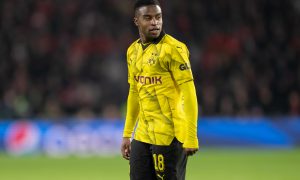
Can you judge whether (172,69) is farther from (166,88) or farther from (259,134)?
(259,134)

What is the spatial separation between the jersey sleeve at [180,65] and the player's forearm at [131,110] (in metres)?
0.64

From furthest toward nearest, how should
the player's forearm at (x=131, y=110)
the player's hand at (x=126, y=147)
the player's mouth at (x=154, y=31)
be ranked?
1. the player's hand at (x=126, y=147)
2. the player's forearm at (x=131, y=110)
3. the player's mouth at (x=154, y=31)

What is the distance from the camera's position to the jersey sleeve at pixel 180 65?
19.0ft

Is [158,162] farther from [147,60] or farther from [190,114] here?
[147,60]

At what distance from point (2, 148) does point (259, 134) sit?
5.63 m

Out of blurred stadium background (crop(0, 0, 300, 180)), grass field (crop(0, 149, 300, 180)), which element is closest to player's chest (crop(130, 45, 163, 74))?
grass field (crop(0, 149, 300, 180))

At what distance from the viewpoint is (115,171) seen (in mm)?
12648

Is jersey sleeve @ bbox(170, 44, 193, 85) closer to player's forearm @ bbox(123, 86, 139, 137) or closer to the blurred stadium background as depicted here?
player's forearm @ bbox(123, 86, 139, 137)

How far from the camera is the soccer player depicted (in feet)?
19.1

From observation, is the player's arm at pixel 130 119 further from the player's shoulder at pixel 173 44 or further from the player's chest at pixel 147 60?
the player's shoulder at pixel 173 44

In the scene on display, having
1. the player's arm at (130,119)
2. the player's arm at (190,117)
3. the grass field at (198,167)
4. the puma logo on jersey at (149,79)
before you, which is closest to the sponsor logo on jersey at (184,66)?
the player's arm at (190,117)

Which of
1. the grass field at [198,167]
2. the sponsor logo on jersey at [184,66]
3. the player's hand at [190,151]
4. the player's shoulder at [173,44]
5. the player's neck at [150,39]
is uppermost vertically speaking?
the player's neck at [150,39]

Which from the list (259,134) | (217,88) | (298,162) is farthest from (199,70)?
(298,162)

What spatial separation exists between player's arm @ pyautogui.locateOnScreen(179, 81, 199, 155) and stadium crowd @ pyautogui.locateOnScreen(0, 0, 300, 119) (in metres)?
11.0
